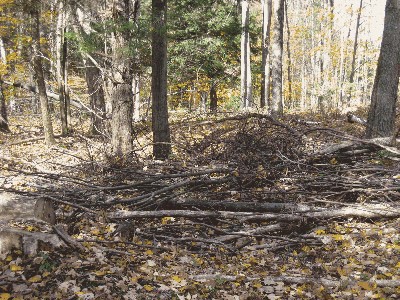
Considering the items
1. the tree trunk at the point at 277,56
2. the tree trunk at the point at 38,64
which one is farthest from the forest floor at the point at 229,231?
the tree trunk at the point at 277,56

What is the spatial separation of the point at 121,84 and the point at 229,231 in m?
4.66

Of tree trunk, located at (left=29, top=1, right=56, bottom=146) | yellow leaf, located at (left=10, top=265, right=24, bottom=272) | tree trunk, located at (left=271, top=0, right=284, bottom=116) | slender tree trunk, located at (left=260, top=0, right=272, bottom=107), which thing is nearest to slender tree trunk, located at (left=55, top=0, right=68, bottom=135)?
tree trunk, located at (left=29, top=1, right=56, bottom=146)

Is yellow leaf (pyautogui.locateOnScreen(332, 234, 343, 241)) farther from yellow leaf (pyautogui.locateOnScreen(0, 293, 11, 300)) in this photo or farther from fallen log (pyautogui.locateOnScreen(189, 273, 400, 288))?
yellow leaf (pyautogui.locateOnScreen(0, 293, 11, 300))

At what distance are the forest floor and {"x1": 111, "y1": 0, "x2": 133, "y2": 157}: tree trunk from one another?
98cm

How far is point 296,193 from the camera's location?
6012 millimetres

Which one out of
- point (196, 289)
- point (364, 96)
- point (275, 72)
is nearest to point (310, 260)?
point (196, 289)

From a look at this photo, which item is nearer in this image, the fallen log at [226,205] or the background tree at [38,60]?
the fallen log at [226,205]

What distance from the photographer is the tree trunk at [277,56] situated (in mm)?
14023

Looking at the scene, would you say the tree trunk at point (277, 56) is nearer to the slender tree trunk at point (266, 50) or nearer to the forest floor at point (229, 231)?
the slender tree trunk at point (266, 50)

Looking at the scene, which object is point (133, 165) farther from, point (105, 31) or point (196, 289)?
point (196, 289)

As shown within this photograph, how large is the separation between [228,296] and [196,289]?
14.4 inches

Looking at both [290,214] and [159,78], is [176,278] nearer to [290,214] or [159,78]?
[290,214]

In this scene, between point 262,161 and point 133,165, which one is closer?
point 262,161

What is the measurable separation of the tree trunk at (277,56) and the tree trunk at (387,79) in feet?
19.2
